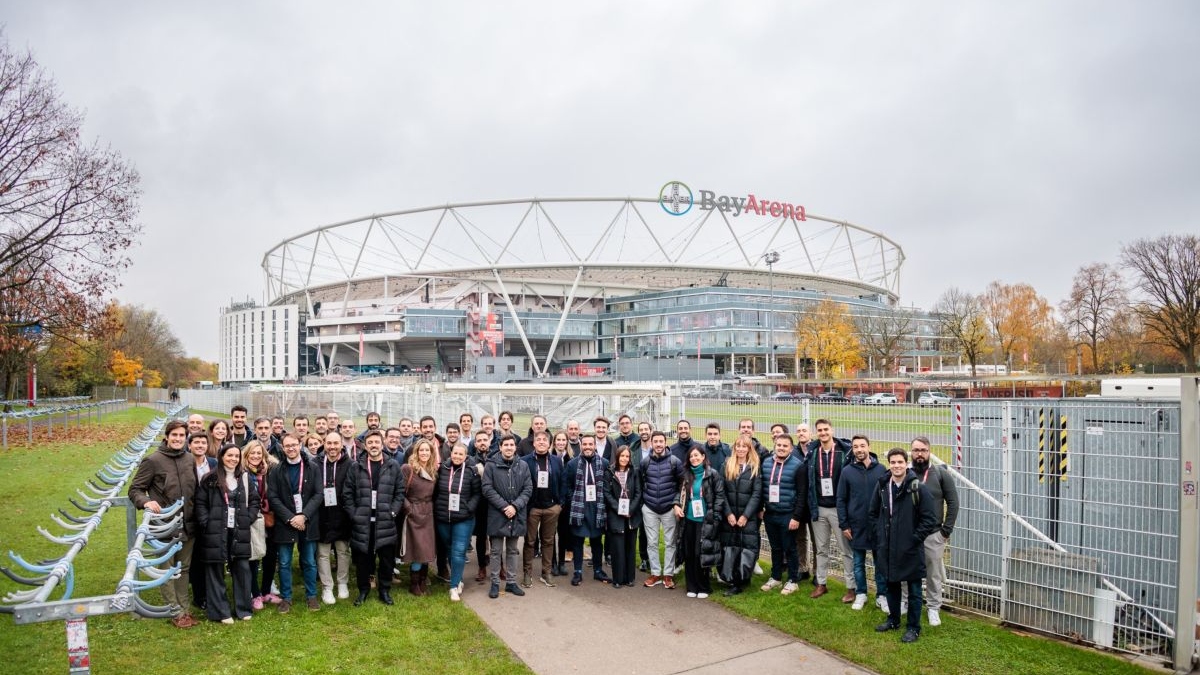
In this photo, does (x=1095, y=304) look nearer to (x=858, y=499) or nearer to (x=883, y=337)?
(x=883, y=337)

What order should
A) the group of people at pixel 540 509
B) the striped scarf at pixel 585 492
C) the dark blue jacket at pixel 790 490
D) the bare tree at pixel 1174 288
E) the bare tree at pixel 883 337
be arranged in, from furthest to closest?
1. the bare tree at pixel 883 337
2. the bare tree at pixel 1174 288
3. the striped scarf at pixel 585 492
4. the dark blue jacket at pixel 790 490
5. the group of people at pixel 540 509

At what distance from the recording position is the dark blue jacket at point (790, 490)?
745cm

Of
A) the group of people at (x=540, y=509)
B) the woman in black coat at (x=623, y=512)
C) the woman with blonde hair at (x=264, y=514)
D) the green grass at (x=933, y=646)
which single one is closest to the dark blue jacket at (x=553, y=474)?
the group of people at (x=540, y=509)

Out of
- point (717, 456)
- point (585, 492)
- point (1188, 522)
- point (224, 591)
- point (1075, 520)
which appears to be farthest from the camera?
point (717, 456)

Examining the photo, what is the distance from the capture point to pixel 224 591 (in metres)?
6.58

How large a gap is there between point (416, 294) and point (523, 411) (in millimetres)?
75273

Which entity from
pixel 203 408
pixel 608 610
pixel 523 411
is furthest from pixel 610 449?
pixel 203 408

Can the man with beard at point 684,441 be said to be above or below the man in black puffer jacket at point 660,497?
above

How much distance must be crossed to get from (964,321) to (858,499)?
206 ft

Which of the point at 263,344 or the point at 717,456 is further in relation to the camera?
the point at 263,344

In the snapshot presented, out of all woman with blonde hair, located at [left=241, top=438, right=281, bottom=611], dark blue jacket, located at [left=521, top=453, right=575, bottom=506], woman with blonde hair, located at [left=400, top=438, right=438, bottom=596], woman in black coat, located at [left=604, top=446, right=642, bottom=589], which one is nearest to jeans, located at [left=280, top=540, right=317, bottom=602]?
woman with blonde hair, located at [left=241, top=438, right=281, bottom=611]

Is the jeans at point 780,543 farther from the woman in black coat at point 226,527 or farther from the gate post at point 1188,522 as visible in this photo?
the woman in black coat at point 226,527

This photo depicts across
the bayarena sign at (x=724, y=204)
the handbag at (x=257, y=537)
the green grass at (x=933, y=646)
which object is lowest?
the green grass at (x=933, y=646)

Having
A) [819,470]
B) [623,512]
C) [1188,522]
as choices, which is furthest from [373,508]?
[1188,522]
